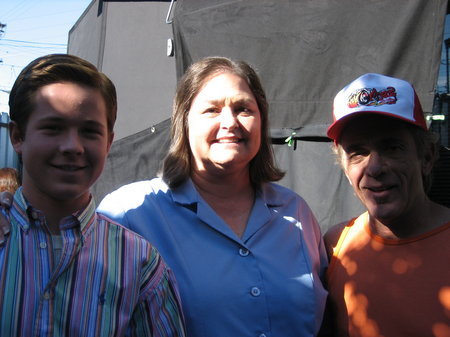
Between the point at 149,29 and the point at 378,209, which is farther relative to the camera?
the point at 149,29

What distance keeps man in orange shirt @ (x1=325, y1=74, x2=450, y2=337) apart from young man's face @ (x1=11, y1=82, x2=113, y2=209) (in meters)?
1.09

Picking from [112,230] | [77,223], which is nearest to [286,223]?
[112,230]

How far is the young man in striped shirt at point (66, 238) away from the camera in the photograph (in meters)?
1.34

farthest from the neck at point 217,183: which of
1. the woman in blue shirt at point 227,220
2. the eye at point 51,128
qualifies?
the eye at point 51,128

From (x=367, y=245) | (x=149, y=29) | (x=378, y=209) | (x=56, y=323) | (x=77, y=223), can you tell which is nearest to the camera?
(x=56, y=323)

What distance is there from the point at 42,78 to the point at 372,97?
130 centimetres

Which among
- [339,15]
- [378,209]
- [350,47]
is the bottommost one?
[378,209]

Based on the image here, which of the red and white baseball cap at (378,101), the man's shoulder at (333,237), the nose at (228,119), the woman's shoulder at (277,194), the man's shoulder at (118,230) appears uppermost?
the red and white baseball cap at (378,101)

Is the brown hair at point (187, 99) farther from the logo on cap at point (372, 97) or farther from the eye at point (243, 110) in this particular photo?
the logo on cap at point (372, 97)

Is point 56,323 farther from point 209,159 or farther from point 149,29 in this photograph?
point 149,29

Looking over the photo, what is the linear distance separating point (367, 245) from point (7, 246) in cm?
144

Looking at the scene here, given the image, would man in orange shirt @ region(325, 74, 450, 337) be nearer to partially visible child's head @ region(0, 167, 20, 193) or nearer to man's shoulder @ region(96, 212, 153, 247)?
man's shoulder @ region(96, 212, 153, 247)

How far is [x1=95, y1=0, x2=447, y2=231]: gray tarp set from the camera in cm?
310

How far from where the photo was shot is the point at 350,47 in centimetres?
336
